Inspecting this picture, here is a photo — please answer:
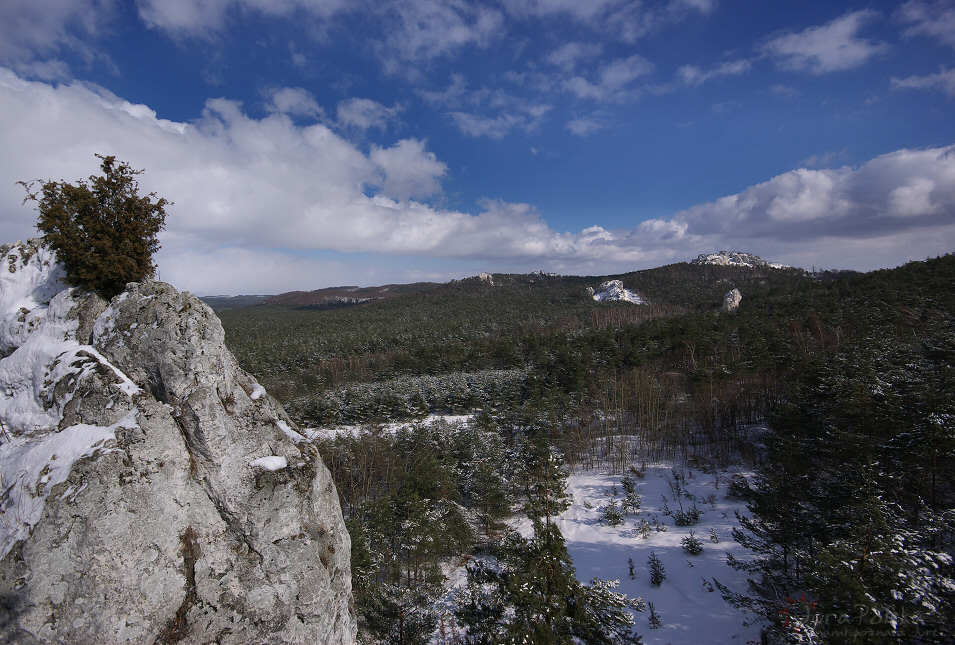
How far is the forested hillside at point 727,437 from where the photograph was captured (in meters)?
8.50

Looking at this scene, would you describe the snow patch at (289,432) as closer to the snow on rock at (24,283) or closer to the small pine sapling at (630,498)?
the snow on rock at (24,283)

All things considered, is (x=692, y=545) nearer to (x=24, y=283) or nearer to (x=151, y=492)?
(x=151, y=492)

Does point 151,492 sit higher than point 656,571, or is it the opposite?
point 151,492

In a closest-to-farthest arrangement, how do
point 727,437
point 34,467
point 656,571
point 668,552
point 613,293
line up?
point 34,467, point 656,571, point 668,552, point 727,437, point 613,293

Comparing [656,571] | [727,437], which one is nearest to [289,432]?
[656,571]

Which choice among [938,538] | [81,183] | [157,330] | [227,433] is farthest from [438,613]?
[81,183]

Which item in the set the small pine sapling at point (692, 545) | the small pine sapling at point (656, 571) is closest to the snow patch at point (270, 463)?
the small pine sapling at point (656, 571)

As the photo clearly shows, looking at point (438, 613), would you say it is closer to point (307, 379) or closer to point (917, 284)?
point (307, 379)

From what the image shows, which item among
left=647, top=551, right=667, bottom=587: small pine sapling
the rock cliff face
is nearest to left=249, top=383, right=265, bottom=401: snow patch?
the rock cliff face

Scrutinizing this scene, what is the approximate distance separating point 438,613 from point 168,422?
15.3 meters

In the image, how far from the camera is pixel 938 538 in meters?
10.9

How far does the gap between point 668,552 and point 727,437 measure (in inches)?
599

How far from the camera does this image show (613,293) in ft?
472

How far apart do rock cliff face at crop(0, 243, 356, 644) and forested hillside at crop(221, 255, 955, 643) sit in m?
5.57
